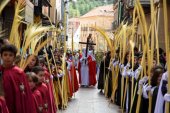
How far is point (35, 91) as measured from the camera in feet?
23.2

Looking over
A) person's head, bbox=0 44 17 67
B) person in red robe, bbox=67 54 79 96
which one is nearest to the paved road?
person in red robe, bbox=67 54 79 96

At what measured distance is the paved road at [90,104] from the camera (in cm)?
1315

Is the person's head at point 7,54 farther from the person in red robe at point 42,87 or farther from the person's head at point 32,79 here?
the person in red robe at point 42,87

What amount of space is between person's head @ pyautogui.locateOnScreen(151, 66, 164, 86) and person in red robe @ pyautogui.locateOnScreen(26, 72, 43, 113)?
1.76 m

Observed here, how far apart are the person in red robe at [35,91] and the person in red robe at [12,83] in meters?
0.65

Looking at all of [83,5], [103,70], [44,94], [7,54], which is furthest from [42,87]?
[83,5]

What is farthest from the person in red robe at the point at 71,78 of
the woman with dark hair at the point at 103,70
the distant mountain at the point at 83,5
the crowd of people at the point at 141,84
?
the distant mountain at the point at 83,5

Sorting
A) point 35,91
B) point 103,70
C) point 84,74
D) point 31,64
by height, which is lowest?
point 84,74

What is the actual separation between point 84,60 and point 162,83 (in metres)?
13.9

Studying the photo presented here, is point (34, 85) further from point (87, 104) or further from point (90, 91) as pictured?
point (90, 91)

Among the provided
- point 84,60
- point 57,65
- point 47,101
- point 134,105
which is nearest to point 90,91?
point 84,60

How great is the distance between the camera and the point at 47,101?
7723 mm

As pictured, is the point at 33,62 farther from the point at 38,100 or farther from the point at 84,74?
the point at 84,74

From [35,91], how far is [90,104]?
7529 mm
